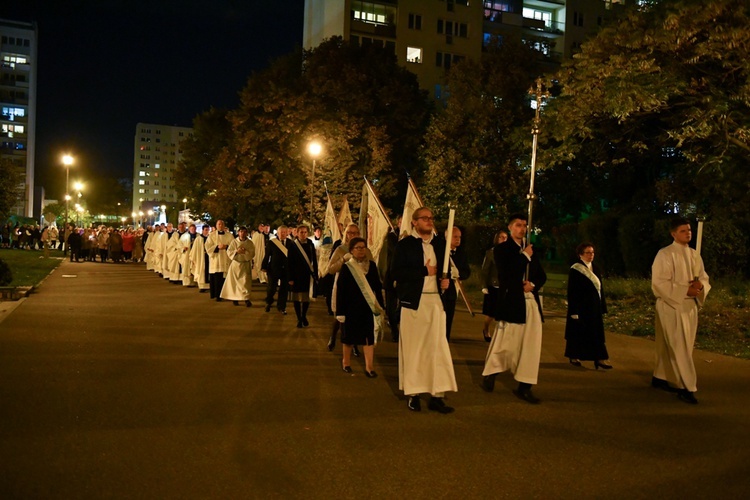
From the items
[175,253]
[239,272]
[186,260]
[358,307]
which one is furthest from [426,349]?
[175,253]

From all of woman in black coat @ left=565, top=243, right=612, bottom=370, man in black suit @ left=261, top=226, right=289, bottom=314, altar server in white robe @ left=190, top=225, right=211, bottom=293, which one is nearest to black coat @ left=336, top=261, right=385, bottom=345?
woman in black coat @ left=565, top=243, right=612, bottom=370

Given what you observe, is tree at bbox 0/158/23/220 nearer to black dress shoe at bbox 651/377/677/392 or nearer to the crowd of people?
the crowd of people

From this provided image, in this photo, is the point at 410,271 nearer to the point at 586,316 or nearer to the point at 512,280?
the point at 512,280

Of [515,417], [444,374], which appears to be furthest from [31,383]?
[515,417]

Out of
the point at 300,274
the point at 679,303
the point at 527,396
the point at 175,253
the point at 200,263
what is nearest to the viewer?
the point at 527,396

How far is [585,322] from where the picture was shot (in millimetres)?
10039

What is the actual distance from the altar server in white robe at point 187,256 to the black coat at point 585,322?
49.7ft

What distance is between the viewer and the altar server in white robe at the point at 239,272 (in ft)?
56.6

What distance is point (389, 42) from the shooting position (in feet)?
198

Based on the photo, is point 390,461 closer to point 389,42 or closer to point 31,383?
point 31,383

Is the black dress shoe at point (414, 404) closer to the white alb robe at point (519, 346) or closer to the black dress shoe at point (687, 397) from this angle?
the white alb robe at point (519, 346)

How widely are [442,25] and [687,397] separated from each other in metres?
57.7

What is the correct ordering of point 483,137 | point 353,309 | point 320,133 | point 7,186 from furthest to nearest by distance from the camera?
point 320,133, point 483,137, point 7,186, point 353,309

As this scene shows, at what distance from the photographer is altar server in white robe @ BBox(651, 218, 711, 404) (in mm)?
8211
